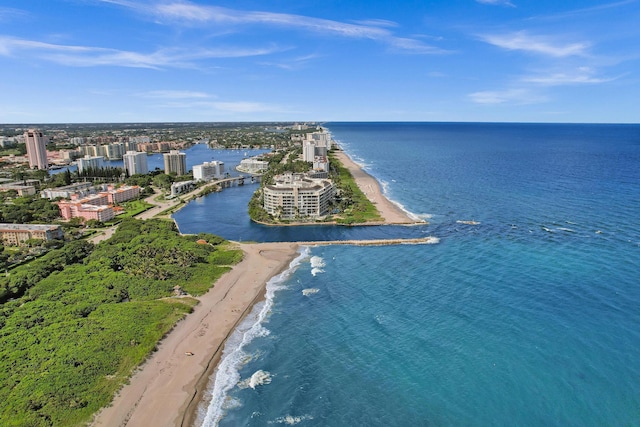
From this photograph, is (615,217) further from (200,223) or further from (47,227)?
(47,227)

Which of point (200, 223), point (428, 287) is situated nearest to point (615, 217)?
point (428, 287)

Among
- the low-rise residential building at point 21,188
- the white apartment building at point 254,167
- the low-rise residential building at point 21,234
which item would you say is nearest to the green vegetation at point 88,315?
the low-rise residential building at point 21,234

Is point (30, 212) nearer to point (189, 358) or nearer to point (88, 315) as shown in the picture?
point (88, 315)

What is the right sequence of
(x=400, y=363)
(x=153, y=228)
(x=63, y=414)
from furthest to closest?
(x=153, y=228) < (x=400, y=363) < (x=63, y=414)

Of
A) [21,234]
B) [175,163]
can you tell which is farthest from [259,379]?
[175,163]

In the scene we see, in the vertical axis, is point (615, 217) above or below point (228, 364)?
above

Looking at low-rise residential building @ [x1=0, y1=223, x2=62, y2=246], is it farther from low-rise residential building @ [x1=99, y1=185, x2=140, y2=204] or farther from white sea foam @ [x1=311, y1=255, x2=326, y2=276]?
white sea foam @ [x1=311, y1=255, x2=326, y2=276]

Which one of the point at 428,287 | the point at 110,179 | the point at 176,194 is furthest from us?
the point at 110,179
